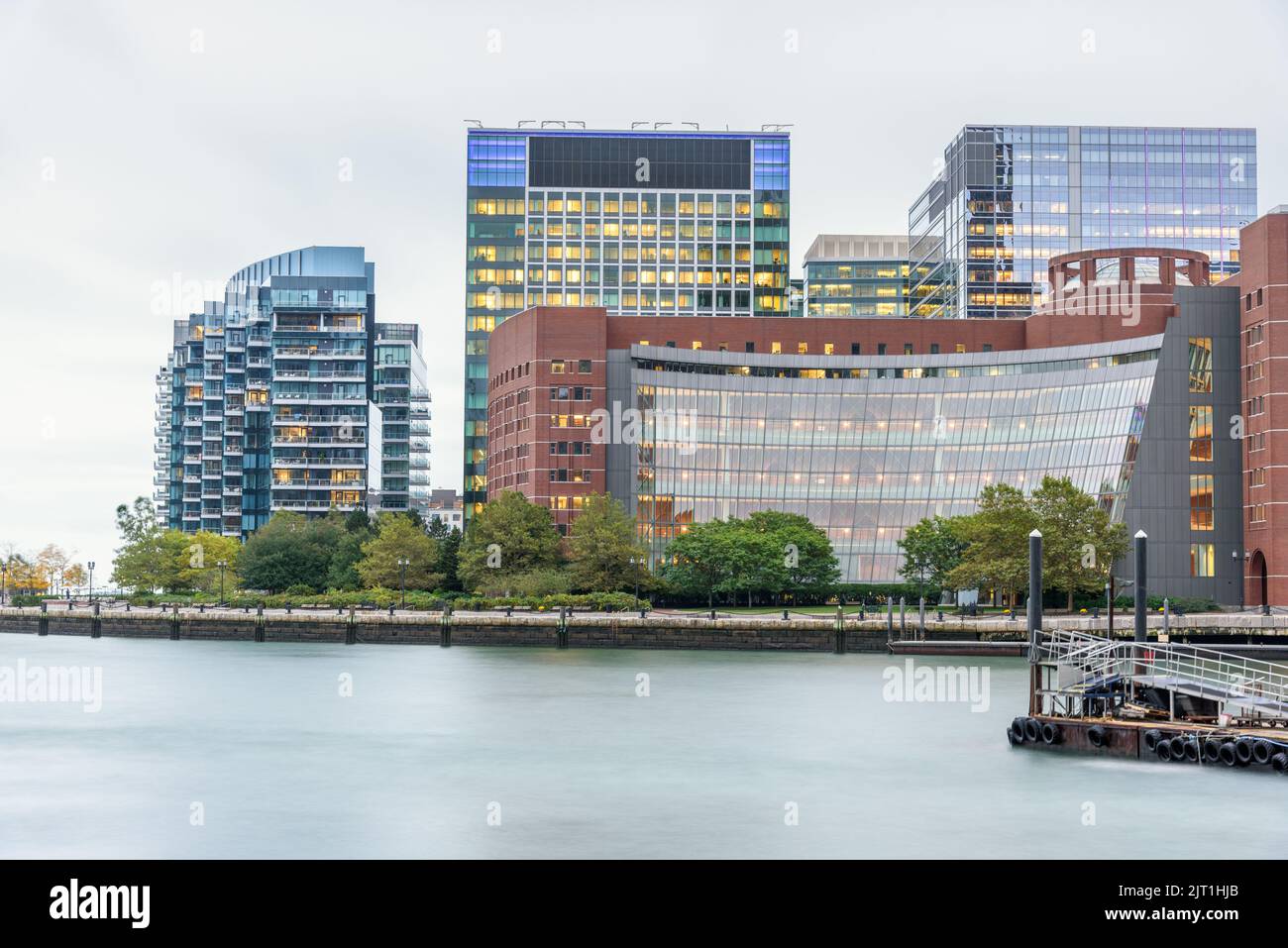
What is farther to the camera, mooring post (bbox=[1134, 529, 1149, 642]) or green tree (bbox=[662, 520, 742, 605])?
green tree (bbox=[662, 520, 742, 605])

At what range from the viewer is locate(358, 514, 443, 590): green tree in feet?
437

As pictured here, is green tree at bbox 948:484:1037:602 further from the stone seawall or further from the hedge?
the hedge

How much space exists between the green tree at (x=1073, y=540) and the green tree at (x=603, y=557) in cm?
3628

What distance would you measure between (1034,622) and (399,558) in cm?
9260

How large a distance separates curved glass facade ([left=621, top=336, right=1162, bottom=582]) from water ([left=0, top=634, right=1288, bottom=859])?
70.3 metres

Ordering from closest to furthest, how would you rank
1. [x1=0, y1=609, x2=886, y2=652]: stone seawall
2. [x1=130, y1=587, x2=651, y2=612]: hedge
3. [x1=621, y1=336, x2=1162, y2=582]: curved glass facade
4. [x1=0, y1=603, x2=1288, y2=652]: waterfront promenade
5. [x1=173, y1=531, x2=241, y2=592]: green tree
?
[x1=0, y1=603, x2=1288, y2=652]: waterfront promenade
[x1=0, y1=609, x2=886, y2=652]: stone seawall
[x1=130, y1=587, x2=651, y2=612]: hedge
[x1=621, y1=336, x2=1162, y2=582]: curved glass facade
[x1=173, y1=531, x2=241, y2=592]: green tree

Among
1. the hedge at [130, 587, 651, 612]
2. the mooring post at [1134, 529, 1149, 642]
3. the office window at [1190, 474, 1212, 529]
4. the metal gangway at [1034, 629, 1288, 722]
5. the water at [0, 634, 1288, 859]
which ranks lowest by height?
the water at [0, 634, 1288, 859]

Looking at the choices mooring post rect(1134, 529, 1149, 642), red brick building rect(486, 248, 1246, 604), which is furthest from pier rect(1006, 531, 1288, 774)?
red brick building rect(486, 248, 1246, 604)

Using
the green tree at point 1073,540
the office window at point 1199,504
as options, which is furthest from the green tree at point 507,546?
the office window at point 1199,504

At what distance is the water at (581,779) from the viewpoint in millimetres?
34844

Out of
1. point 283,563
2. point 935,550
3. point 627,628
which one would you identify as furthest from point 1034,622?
point 283,563

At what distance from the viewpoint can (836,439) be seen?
479 ft

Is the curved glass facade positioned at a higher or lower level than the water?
higher

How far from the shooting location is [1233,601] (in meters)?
128
